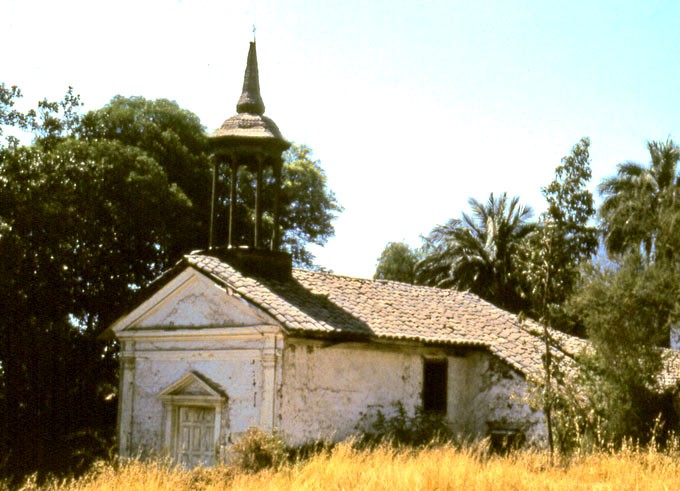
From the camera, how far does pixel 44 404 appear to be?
27484 millimetres

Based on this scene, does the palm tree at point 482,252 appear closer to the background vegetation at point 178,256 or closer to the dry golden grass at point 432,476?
the background vegetation at point 178,256

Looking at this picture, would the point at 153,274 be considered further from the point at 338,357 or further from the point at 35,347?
the point at 338,357

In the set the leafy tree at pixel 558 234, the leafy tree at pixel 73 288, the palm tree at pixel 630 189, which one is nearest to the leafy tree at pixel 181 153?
the leafy tree at pixel 73 288

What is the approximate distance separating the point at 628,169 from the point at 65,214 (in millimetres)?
22969

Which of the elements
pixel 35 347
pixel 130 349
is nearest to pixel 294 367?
pixel 130 349

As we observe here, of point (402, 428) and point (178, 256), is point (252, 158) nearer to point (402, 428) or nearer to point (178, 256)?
point (402, 428)

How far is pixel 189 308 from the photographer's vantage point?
65.6ft

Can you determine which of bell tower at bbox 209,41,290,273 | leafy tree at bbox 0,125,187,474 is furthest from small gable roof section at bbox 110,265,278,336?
leafy tree at bbox 0,125,187,474

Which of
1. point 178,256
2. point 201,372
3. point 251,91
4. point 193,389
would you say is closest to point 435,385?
point 201,372

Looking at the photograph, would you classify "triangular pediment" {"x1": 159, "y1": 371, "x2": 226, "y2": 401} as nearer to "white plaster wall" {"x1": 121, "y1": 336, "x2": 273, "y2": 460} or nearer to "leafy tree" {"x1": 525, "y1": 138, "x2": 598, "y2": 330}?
"white plaster wall" {"x1": 121, "y1": 336, "x2": 273, "y2": 460}

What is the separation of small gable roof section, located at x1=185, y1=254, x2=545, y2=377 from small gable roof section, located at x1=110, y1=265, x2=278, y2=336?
33cm

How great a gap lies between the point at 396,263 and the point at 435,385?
26.1m

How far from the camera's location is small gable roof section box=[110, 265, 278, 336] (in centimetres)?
1870

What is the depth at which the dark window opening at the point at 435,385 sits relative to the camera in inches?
810
